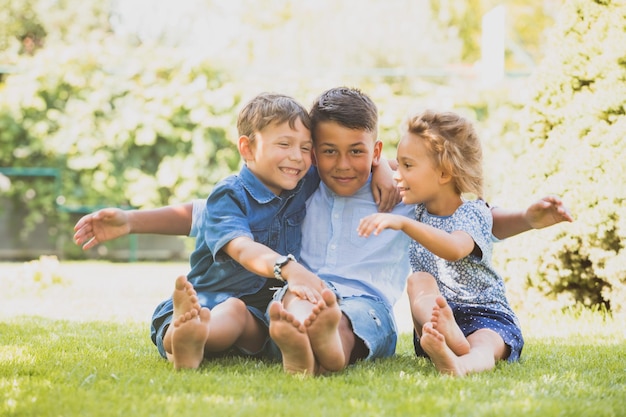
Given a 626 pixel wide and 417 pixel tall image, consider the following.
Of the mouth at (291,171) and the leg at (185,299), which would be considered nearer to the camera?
the leg at (185,299)

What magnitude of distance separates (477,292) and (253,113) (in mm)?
1256

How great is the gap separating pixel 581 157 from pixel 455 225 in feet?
6.46

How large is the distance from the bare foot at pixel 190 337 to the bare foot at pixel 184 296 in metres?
0.03

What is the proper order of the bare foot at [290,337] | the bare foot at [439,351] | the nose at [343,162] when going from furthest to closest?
the nose at [343,162], the bare foot at [439,351], the bare foot at [290,337]

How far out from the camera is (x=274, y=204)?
10.8 ft

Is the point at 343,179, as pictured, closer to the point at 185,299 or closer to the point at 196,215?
the point at 196,215

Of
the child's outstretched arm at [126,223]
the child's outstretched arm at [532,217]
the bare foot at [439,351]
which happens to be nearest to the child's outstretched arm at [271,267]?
the bare foot at [439,351]

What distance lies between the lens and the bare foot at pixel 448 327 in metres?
2.75

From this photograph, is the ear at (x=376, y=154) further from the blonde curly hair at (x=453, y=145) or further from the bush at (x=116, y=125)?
the bush at (x=116, y=125)

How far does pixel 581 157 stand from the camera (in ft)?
15.5

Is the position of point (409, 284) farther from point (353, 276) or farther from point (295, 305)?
point (295, 305)

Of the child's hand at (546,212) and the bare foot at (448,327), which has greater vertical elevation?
the child's hand at (546,212)

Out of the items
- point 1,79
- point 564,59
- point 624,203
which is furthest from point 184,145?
point 624,203

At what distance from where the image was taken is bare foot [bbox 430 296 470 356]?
9.01ft
